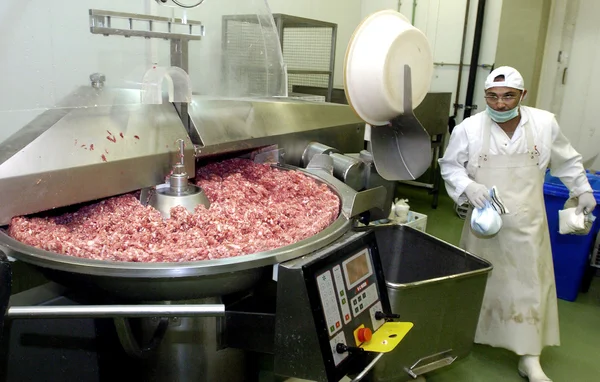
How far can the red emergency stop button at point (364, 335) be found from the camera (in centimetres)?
110

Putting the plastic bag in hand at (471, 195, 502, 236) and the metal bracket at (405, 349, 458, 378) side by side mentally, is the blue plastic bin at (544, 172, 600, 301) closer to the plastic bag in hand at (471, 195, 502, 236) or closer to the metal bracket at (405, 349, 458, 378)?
the plastic bag in hand at (471, 195, 502, 236)

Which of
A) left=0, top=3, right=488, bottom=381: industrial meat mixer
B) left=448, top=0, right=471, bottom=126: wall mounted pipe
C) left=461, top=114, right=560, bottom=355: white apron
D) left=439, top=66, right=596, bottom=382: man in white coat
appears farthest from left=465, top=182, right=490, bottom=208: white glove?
left=448, top=0, right=471, bottom=126: wall mounted pipe

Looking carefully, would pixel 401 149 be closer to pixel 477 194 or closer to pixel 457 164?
pixel 477 194

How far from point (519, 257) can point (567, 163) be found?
1.60 ft

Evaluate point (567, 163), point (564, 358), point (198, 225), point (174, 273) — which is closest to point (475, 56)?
point (567, 163)

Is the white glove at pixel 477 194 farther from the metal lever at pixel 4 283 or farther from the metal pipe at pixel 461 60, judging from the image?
the metal pipe at pixel 461 60

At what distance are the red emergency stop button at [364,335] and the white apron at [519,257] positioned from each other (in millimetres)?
1236

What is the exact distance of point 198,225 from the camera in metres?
1.14

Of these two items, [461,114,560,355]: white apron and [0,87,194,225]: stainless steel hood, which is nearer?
[0,87,194,225]: stainless steel hood

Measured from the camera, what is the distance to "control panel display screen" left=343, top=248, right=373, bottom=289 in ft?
3.61

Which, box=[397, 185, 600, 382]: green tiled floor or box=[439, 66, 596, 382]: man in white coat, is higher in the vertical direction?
box=[439, 66, 596, 382]: man in white coat

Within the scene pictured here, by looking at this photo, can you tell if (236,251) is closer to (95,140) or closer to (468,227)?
(95,140)

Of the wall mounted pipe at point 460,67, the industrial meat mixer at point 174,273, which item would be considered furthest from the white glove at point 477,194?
the wall mounted pipe at point 460,67

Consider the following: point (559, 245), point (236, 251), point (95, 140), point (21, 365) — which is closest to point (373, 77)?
point (236, 251)
